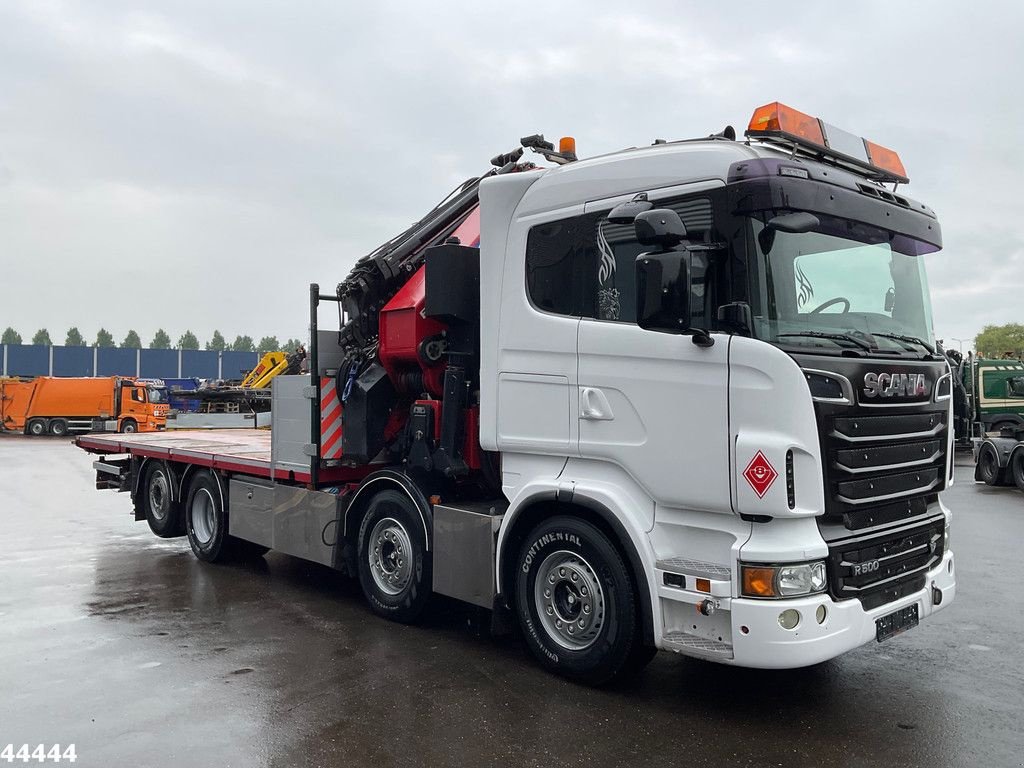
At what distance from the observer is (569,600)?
5.18 metres

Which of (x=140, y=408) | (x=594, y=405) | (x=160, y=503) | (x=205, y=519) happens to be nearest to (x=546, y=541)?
(x=594, y=405)

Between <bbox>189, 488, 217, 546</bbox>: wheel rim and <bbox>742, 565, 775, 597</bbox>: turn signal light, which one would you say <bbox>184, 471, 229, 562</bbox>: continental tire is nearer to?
<bbox>189, 488, 217, 546</bbox>: wheel rim

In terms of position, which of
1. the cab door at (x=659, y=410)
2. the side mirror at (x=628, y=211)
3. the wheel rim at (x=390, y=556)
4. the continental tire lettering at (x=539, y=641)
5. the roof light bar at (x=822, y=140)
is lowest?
the continental tire lettering at (x=539, y=641)

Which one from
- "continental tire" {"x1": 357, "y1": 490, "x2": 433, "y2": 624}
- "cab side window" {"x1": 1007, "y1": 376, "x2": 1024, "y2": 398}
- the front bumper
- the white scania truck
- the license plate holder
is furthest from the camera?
"cab side window" {"x1": 1007, "y1": 376, "x2": 1024, "y2": 398}

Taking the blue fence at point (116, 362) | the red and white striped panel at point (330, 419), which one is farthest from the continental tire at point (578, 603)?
the blue fence at point (116, 362)

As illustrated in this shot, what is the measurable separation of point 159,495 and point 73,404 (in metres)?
28.1

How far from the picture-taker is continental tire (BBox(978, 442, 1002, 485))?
17.1 meters

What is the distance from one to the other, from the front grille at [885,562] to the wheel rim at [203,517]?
6.73 metres

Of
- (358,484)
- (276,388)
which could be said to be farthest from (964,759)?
(276,388)

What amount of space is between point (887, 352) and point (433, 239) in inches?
156

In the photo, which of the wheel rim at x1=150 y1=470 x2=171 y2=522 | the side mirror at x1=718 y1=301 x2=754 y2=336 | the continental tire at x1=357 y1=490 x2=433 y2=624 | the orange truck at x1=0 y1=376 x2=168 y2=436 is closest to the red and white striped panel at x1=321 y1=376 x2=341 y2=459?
the continental tire at x1=357 y1=490 x2=433 y2=624

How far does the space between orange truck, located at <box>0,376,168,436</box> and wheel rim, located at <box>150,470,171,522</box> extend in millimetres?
25615

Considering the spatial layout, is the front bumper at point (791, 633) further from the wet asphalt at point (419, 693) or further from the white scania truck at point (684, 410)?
the wet asphalt at point (419, 693)

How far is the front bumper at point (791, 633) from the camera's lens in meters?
4.19
